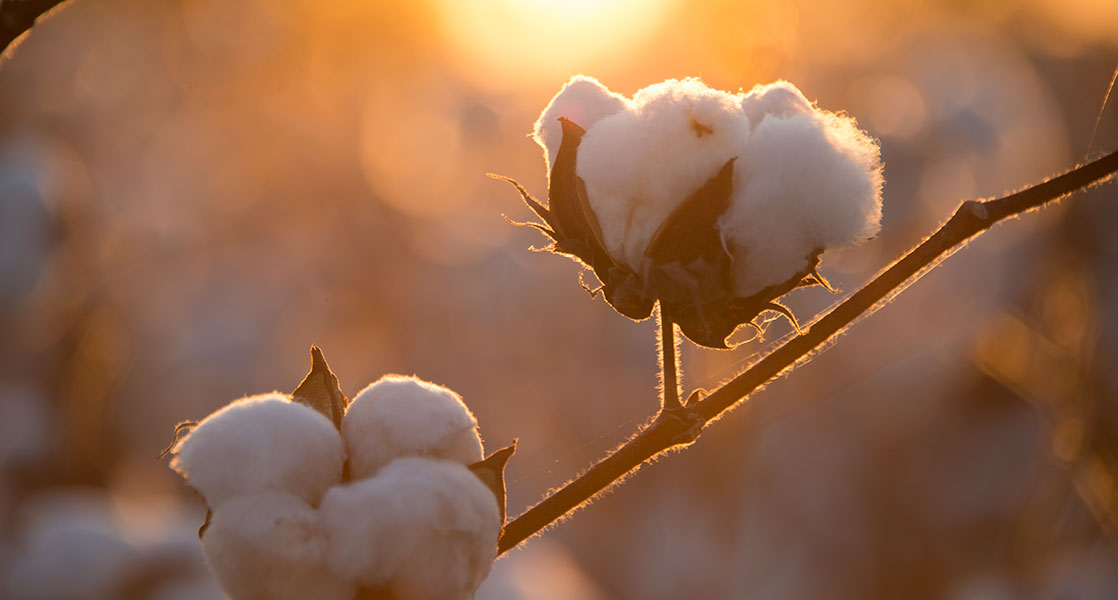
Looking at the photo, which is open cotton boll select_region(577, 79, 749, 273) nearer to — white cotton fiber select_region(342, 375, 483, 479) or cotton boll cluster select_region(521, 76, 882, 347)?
cotton boll cluster select_region(521, 76, 882, 347)

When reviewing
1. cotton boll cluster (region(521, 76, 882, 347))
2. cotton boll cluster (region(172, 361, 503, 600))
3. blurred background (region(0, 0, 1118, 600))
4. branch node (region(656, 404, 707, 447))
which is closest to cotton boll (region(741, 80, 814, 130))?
cotton boll cluster (region(521, 76, 882, 347))

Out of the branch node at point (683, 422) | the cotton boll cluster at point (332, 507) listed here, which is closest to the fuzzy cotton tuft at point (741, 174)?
the branch node at point (683, 422)

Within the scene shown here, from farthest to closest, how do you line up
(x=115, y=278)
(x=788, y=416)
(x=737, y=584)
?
(x=115, y=278) → (x=788, y=416) → (x=737, y=584)

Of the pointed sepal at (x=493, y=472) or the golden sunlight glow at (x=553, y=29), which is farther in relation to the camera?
the golden sunlight glow at (x=553, y=29)

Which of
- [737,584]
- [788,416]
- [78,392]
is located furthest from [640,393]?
[78,392]

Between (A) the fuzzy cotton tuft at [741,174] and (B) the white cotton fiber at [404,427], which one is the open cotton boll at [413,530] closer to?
(B) the white cotton fiber at [404,427]

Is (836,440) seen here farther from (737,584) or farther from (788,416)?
(737,584)
